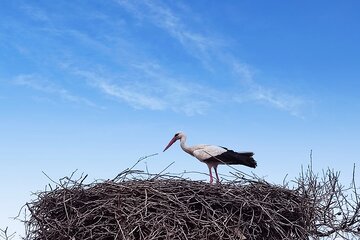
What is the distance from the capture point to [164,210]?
224 inches

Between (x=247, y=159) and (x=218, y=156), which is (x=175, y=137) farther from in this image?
(x=247, y=159)

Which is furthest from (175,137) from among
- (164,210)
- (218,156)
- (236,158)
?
(164,210)

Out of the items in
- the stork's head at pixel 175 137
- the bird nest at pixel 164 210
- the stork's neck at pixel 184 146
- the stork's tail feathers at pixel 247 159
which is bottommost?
the bird nest at pixel 164 210

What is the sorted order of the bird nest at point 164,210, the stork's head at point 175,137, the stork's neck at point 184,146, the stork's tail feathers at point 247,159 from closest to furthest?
the bird nest at point 164,210 < the stork's tail feathers at point 247,159 < the stork's neck at point 184,146 < the stork's head at point 175,137

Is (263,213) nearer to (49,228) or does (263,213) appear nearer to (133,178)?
(133,178)

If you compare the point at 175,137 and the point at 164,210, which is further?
the point at 175,137

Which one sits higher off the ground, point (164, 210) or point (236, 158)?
point (236, 158)

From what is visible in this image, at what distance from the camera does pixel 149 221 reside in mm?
5586

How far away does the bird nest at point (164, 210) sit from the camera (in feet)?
18.5

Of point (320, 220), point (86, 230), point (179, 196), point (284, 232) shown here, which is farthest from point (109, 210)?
point (320, 220)

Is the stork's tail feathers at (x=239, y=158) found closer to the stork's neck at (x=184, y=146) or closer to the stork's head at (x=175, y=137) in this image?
the stork's neck at (x=184, y=146)

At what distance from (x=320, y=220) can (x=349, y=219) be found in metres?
0.65

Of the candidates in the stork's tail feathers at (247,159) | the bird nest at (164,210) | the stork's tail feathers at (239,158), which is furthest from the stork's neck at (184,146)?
the bird nest at (164,210)

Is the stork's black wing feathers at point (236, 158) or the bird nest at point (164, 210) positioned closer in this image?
the bird nest at point (164, 210)
